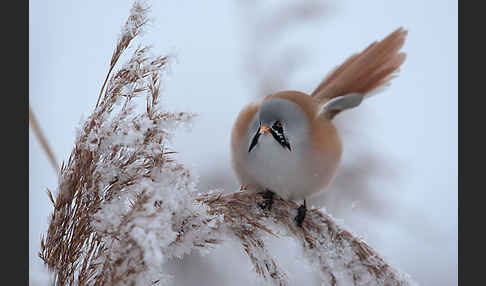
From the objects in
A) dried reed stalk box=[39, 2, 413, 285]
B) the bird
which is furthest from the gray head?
dried reed stalk box=[39, 2, 413, 285]

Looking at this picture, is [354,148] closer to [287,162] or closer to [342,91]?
[342,91]

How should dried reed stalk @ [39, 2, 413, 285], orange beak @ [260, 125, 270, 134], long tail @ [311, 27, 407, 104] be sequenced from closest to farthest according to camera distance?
1. dried reed stalk @ [39, 2, 413, 285]
2. orange beak @ [260, 125, 270, 134]
3. long tail @ [311, 27, 407, 104]

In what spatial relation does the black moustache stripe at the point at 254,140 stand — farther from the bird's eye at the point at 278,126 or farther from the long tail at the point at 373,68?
the long tail at the point at 373,68

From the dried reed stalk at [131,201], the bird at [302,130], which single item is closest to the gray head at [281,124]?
the bird at [302,130]

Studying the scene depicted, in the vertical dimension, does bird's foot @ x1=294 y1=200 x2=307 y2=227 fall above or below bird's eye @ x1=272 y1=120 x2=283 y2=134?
below

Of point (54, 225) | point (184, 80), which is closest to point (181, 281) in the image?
point (184, 80)

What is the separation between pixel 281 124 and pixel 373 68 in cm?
22

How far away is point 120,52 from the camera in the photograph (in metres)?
0.51

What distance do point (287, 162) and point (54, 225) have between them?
31cm

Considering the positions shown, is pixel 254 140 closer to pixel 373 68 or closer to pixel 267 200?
pixel 267 200

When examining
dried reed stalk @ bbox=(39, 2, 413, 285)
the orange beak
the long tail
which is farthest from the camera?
the long tail

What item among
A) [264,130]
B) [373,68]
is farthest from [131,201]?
[373,68]

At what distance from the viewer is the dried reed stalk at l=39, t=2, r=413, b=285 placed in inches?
17.9

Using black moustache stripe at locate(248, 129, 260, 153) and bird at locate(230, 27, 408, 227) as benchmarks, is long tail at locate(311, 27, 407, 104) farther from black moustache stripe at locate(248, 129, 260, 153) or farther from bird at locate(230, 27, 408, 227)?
black moustache stripe at locate(248, 129, 260, 153)
